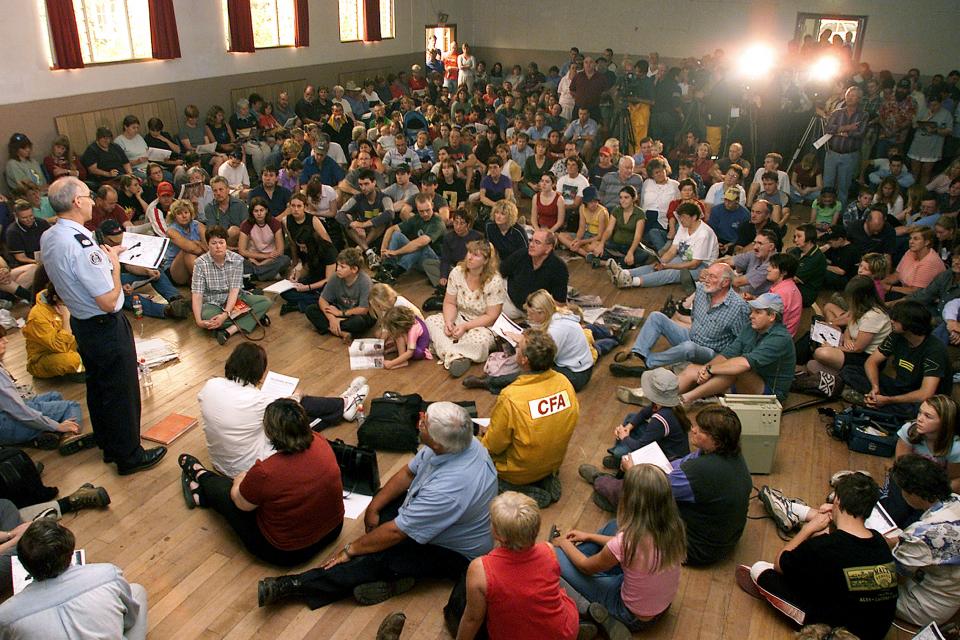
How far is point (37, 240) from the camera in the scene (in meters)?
6.98

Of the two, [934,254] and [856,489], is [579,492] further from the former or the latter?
[934,254]

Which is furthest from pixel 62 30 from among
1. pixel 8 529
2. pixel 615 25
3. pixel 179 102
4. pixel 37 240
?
pixel 615 25

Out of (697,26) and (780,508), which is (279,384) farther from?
(697,26)

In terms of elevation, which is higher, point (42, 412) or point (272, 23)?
point (272, 23)

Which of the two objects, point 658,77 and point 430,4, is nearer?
point 658,77

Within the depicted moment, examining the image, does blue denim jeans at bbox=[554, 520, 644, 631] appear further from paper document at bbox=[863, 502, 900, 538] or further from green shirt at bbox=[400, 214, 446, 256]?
green shirt at bbox=[400, 214, 446, 256]

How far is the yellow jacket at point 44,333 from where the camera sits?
16.8ft

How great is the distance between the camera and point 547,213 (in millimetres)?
8391

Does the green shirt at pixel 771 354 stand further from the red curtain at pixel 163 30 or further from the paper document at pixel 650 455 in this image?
the red curtain at pixel 163 30

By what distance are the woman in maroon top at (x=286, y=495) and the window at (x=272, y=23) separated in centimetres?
1123

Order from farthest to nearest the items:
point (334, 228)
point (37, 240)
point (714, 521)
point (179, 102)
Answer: point (179, 102) → point (334, 228) → point (37, 240) → point (714, 521)

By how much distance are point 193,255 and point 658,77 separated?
1013 cm

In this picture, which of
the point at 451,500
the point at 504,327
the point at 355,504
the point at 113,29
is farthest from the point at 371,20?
the point at 451,500

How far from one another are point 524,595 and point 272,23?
1299cm
